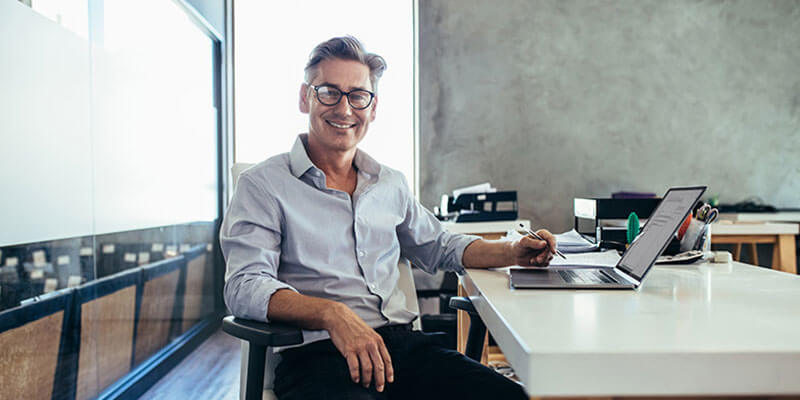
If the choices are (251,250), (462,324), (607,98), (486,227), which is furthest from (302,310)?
(607,98)

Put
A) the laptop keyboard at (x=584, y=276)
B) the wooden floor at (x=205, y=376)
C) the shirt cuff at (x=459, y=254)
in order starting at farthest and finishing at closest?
the wooden floor at (x=205, y=376) < the shirt cuff at (x=459, y=254) < the laptop keyboard at (x=584, y=276)

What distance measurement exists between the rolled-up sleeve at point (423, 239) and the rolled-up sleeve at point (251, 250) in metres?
0.40

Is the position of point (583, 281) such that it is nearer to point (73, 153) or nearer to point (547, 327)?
point (547, 327)

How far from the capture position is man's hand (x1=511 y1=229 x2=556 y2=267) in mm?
1304

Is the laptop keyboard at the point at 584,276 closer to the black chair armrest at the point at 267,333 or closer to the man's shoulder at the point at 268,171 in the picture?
the black chair armrest at the point at 267,333

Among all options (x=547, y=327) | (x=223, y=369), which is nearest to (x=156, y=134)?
(x=223, y=369)

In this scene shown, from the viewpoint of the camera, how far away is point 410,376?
125 centimetres

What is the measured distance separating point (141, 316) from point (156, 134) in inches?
34.8

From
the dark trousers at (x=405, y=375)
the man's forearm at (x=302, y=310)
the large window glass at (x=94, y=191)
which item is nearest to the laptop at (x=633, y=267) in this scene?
the dark trousers at (x=405, y=375)

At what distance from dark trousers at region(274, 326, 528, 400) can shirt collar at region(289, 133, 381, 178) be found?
45 centimetres

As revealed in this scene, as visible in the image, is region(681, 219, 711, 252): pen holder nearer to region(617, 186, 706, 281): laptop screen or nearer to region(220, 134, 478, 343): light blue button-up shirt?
region(617, 186, 706, 281): laptop screen

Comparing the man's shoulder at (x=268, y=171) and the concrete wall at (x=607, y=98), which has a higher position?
the concrete wall at (x=607, y=98)

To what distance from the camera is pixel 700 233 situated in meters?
1.44

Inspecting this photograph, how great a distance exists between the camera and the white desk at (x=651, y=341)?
1.89ft
